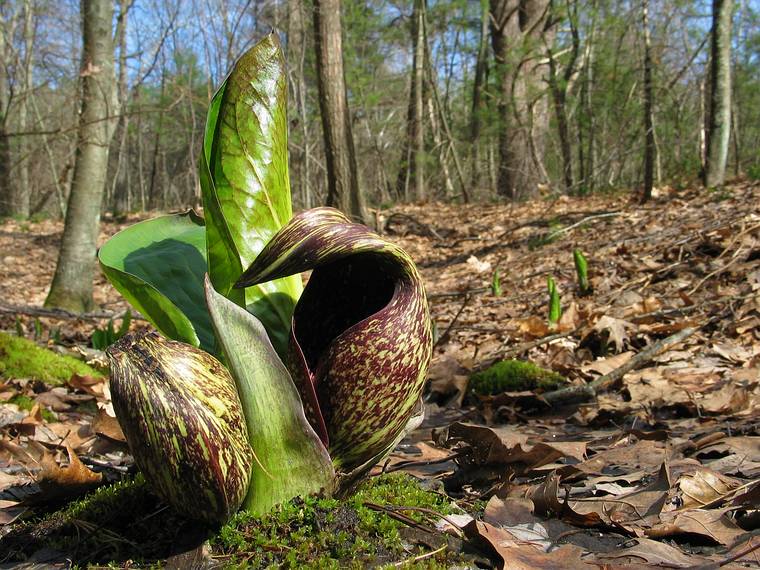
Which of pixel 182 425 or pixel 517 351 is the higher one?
pixel 182 425

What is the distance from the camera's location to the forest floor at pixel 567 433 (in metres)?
1.20

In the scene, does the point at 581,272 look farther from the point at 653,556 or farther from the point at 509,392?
the point at 653,556

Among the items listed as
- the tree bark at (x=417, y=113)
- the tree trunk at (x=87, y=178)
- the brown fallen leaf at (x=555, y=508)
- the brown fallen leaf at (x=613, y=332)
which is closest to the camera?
the brown fallen leaf at (x=555, y=508)

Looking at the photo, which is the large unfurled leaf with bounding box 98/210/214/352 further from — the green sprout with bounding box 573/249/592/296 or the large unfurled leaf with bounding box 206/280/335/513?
the green sprout with bounding box 573/249/592/296

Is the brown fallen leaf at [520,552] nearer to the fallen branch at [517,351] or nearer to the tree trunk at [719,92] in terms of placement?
the fallen branch at [517,351]

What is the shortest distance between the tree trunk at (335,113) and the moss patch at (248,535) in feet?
22.9

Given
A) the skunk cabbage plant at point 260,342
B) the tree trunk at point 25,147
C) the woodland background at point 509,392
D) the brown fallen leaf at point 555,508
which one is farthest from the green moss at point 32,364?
the tree trunk at point 25,147

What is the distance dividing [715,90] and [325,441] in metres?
6.67

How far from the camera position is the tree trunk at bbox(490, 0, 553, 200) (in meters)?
11.2

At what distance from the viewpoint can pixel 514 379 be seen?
2.76 m

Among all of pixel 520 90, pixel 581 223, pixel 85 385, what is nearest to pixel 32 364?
pixel 85 385

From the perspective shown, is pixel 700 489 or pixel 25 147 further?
pixel 25 147

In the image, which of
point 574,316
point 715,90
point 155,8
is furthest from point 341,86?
point 155,8

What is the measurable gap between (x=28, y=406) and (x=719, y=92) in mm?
6641
